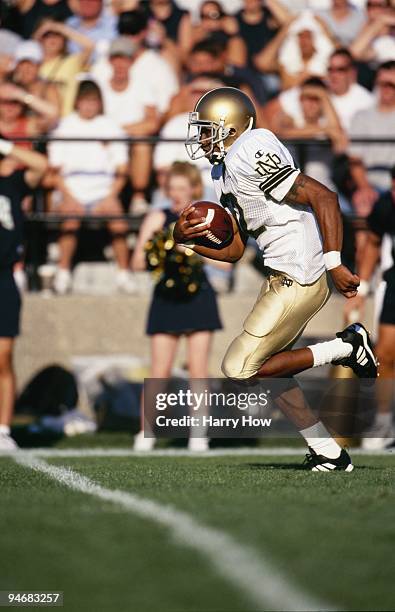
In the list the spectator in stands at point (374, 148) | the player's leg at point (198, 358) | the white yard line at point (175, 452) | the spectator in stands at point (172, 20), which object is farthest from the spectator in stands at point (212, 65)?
the white yard line at point (175, 452)

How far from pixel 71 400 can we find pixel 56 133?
2.38 metres

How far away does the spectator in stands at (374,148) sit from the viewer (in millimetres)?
10727

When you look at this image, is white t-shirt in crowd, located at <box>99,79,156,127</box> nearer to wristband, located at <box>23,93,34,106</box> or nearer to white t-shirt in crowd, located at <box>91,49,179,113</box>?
white t-shirt in crowd, located at <box>91,49,179,113</box>

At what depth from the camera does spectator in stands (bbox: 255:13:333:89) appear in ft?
38.6

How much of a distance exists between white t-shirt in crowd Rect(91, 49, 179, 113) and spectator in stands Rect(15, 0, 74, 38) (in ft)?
3.43

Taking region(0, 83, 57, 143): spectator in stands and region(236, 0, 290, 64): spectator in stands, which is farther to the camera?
region(236, 0, 290, 64): spectator in stands

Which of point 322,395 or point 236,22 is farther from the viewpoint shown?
point 236,22

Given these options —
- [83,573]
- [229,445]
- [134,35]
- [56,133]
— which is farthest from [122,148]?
[83,573]

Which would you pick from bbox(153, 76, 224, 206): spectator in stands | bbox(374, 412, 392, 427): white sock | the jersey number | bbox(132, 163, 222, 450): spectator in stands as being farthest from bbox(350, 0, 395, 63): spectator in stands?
the jersey number

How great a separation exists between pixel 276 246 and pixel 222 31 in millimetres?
6134

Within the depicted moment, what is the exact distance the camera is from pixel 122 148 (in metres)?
10.9

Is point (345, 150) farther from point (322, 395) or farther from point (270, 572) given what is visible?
point (270, 572)

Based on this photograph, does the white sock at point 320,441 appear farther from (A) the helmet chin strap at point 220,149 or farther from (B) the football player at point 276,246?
(A) the helmet chin strap at point 220,149

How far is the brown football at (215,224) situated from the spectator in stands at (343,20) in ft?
20.7
